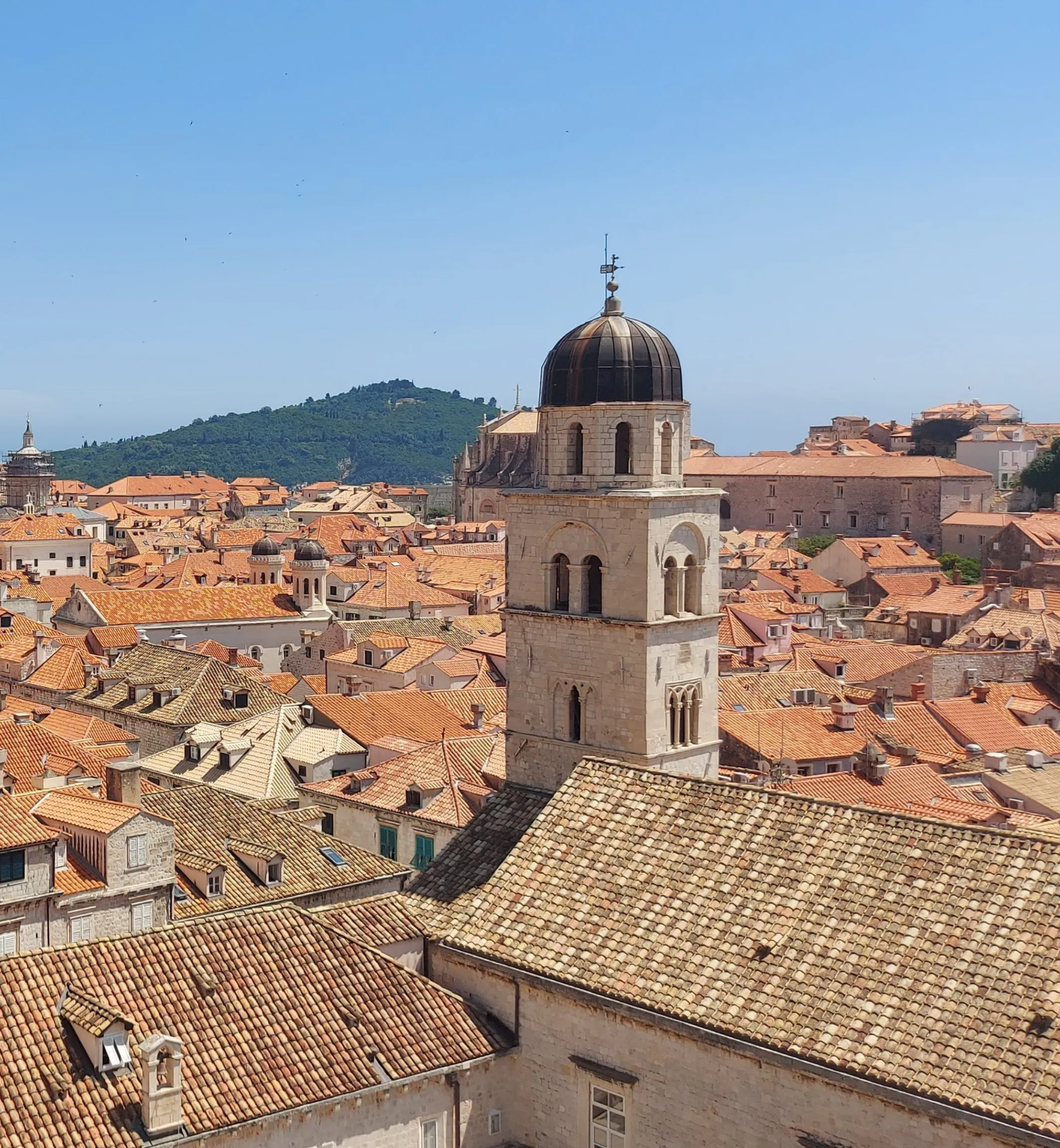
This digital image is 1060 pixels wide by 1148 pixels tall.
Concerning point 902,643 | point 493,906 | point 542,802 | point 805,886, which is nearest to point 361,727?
point 542,802

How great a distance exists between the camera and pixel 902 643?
8594cm

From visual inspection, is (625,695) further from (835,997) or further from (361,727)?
(361,727)

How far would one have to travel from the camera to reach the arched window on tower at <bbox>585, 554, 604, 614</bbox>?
2536 centimetres

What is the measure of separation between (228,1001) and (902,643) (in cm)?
7047

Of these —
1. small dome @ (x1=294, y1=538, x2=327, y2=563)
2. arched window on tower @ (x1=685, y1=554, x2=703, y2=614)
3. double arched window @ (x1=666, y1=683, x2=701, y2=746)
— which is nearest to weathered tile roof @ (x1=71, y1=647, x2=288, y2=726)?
small dome @ (x1=294, y1=538, x2=327, y2=563)

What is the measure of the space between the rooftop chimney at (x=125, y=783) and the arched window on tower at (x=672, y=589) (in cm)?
1306

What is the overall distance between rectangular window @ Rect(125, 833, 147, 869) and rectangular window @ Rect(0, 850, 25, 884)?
1.90 m

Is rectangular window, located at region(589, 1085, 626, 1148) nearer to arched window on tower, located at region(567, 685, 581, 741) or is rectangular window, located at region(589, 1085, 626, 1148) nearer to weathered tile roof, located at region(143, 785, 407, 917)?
arched window on tower, located at region(567, 685, 581, 741)

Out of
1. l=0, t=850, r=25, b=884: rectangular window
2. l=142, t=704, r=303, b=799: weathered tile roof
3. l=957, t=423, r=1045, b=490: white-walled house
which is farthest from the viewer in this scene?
l=957, t=423, r=1045, b=490: white-walled house

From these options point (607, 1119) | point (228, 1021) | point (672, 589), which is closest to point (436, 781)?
point (672, 589)

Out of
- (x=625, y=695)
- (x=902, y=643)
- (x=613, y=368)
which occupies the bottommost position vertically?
(x=902, y=643)

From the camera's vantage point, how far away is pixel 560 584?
25875 millimetres

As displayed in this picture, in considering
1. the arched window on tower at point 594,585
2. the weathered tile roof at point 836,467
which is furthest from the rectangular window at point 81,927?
the weathered tile roof at point 836,467

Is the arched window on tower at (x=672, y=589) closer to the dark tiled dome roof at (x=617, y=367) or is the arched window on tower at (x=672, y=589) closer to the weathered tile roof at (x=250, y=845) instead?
the dark tiled dome roof at (x=617, y=367)
